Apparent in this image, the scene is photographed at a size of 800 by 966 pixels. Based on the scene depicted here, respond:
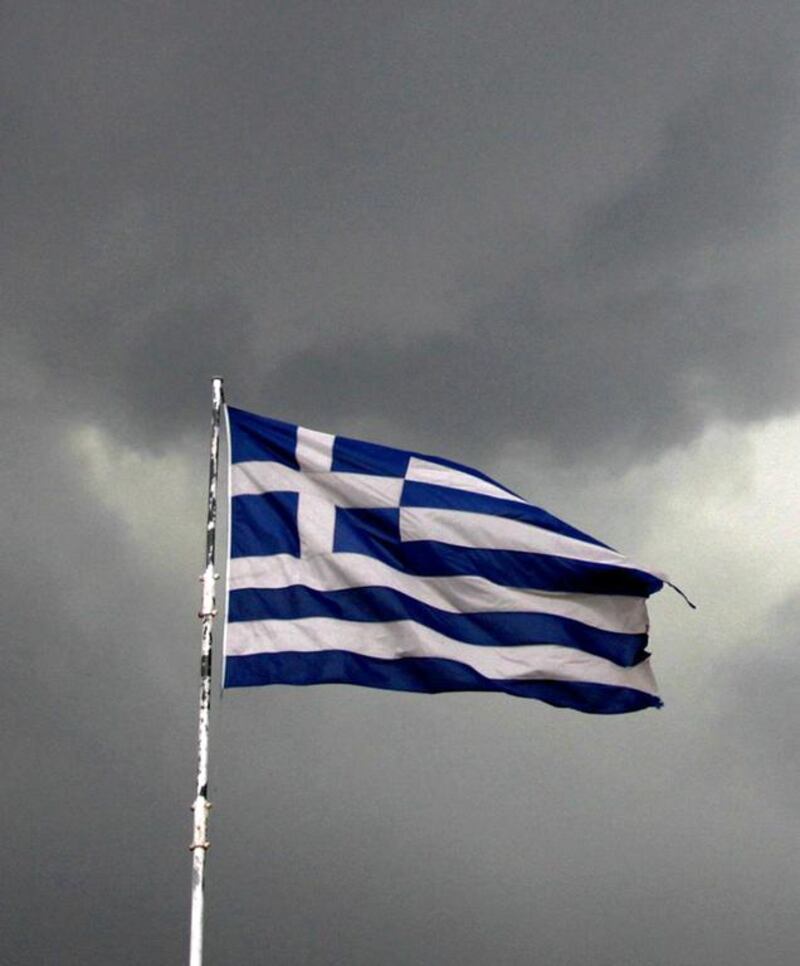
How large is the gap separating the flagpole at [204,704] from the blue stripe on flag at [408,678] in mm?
733

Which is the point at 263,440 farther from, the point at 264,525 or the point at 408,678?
the point at 408,678

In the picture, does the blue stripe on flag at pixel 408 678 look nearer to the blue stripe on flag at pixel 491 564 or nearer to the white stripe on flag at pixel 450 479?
the blue stripe on flag at pixel 491 564

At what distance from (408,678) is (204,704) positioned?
493 cm

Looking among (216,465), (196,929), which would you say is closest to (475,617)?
(216,465)

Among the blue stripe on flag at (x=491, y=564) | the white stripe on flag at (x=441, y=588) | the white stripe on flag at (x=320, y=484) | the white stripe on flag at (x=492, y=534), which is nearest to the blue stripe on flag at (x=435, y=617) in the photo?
the white stripe on flag at (x=441, y=588)

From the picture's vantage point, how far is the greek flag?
35000mm

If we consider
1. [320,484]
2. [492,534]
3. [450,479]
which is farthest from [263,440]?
[492,534]

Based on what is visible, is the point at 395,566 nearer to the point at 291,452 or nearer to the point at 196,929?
the point at 291,452

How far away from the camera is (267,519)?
117 feet

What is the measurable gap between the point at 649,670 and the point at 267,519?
9875 millimetres

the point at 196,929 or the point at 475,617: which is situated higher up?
the point at 475,617

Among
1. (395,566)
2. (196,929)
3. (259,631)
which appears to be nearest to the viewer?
(196,929)

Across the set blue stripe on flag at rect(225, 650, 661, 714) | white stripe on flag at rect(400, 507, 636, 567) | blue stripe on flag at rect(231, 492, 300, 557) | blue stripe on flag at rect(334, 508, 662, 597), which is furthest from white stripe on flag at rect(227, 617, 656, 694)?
white stripe on flag at rect(400, 507, 636, 567)

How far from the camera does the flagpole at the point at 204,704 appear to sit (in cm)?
3091
